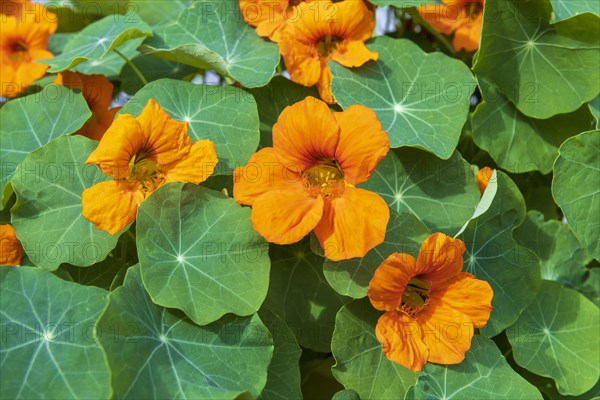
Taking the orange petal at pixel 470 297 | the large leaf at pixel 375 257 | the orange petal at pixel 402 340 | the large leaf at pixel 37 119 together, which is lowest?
the orange petal at pixel 402 340

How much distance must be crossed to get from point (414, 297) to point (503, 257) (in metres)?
0.22

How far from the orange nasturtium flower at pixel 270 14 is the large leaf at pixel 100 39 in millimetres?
198

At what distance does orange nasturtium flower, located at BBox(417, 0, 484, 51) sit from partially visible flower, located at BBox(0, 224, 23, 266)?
2.89 ft

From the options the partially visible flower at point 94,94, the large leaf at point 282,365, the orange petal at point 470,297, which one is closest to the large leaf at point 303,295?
the large leaf at point 282,365

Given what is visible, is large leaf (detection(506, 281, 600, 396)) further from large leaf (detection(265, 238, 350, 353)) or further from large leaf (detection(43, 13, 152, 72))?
large leaf (detection(43, 13, 152, 72))

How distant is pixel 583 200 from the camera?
49.7 inches

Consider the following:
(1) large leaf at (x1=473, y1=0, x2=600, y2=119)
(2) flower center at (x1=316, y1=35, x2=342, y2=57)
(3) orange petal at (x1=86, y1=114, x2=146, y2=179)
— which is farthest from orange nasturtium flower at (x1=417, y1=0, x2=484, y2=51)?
(3) orange petal at (x1=86, y1=114, x2=146, y2=179)

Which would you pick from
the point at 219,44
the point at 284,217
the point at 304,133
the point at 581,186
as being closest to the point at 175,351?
the point at 284,217

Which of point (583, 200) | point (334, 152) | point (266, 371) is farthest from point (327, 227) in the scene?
point (583, 200)

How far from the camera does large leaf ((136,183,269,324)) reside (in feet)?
3.49

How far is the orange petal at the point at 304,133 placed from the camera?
104cm

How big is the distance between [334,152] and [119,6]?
88 cm

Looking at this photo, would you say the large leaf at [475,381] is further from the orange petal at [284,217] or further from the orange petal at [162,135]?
the orange petal at [162,135]

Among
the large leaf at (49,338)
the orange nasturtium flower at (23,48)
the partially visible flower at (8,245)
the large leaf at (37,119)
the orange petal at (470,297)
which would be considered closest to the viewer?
the large leaf at (49,338)
